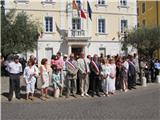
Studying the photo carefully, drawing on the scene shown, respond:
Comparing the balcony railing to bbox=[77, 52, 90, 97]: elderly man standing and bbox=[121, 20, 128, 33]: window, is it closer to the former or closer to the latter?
bbox=[121, 20, 128, 33]: window

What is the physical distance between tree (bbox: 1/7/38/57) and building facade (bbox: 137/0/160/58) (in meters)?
23.6

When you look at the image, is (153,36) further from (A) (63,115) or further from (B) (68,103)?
(A) (63,115)

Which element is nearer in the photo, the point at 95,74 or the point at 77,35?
the point at 95,74

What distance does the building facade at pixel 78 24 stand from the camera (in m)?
48.2

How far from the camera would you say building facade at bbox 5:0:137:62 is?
48.2m

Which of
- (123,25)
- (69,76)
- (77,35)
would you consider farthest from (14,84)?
(123,25)

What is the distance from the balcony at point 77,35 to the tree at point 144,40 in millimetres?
4484

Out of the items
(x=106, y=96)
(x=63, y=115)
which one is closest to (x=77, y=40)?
(x=106, y=96)

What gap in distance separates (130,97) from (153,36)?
31.2 m

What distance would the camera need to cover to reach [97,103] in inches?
695

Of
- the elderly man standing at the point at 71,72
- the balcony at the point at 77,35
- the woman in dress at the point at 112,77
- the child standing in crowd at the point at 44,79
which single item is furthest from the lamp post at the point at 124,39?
the child standing in crowd at the point at 44,79

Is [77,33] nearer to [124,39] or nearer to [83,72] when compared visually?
[124,39]

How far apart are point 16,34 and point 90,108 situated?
23495mm

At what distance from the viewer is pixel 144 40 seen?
164 feet
